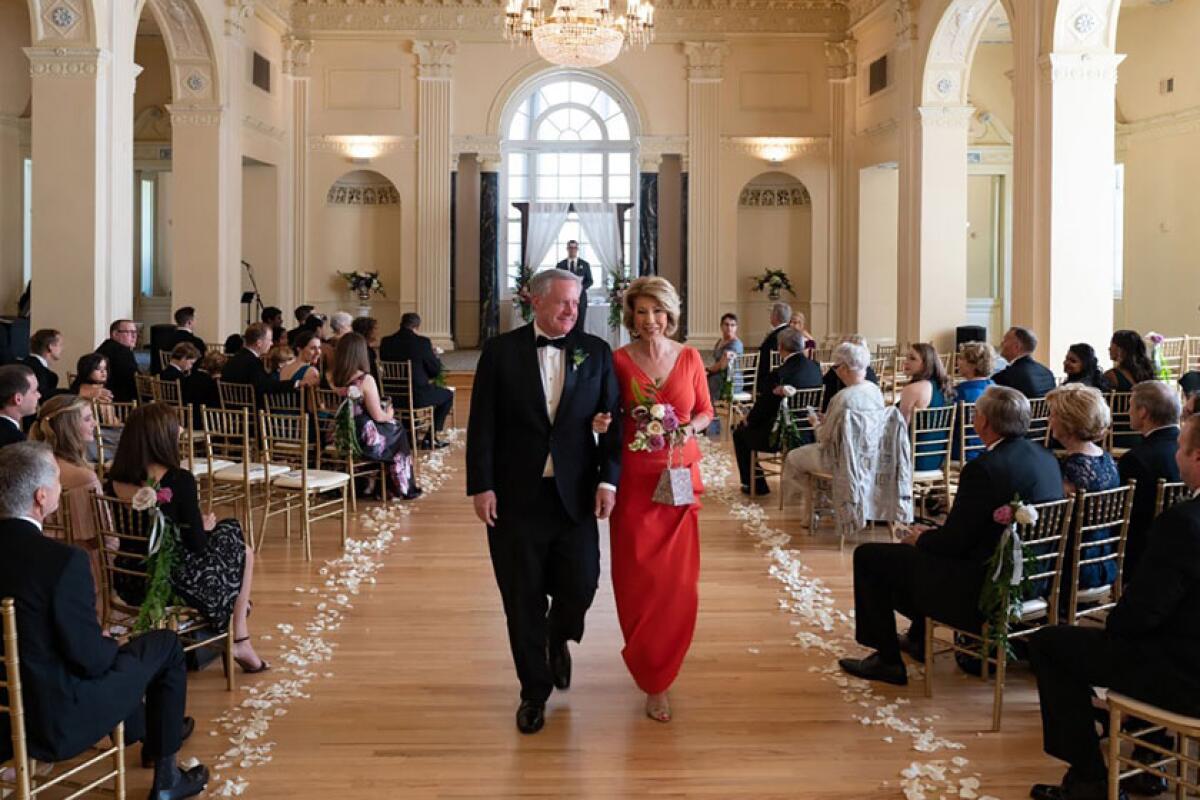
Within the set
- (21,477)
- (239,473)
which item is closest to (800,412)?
(239,473)

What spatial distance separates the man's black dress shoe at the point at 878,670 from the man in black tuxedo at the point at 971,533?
1 centimetres

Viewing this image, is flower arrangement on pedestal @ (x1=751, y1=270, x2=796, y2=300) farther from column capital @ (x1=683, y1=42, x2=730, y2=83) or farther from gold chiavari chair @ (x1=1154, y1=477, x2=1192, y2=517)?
gold chiavari chair @ (x1=1154, y1=477, x2=1192, y2=517)

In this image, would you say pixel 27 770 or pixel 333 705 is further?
pixel 333 705

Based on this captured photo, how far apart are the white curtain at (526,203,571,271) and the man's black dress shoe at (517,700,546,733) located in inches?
600

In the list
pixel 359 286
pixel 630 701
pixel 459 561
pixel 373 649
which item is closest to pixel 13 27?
pixel 359 286

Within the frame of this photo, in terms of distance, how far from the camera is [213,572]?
4363 millimetres

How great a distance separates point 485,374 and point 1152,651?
2.33 meters

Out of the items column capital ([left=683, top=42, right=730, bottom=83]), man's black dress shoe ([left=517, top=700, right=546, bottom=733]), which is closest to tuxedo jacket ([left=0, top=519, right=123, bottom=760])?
man's black dress shoe ([left=517, top=700, right=546, bottom=733])

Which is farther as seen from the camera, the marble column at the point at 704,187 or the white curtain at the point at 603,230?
the white curtain at the point at 603,230

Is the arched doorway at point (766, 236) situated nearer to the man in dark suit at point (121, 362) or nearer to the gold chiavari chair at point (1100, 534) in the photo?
the man in dark suit at point (121, 362)

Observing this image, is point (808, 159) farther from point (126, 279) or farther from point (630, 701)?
point (630, 701)

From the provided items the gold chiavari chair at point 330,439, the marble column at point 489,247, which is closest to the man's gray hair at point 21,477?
the gold chiavari chair at point 330,439

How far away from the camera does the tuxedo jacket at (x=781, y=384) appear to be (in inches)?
337

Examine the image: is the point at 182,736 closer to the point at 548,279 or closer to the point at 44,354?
the point at 548,279
